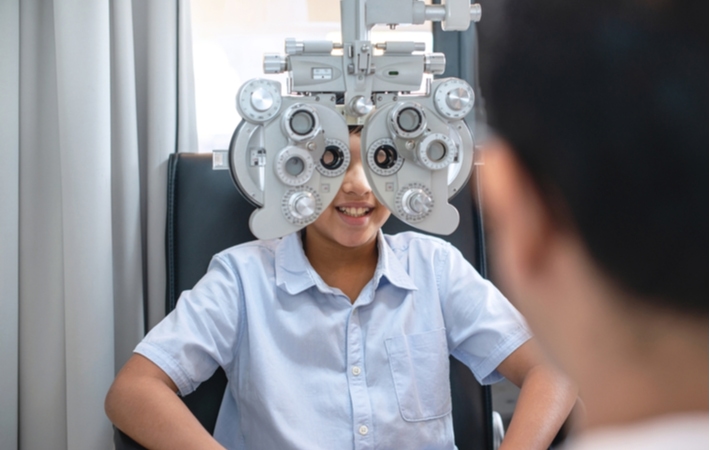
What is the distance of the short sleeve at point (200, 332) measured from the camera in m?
1.03

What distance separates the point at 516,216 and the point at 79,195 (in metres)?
1.11

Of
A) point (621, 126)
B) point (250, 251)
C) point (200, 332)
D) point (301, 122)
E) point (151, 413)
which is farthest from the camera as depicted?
point (250, 251)

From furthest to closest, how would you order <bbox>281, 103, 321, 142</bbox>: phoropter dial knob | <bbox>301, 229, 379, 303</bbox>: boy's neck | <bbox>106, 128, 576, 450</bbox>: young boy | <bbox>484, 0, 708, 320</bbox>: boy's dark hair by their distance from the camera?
<bbox>301, 229, 379, 303</bbox>: boy's neck, <bbox>106, 128, 576, 450</bbox>: young boy, <bbox>281, 103, 321, 142</bbox>: phoropter dial knob, <bbox>484, 0, 708, 320</bbox>: boy's dark hair

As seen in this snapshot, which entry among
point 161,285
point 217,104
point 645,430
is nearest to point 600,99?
point 645,430

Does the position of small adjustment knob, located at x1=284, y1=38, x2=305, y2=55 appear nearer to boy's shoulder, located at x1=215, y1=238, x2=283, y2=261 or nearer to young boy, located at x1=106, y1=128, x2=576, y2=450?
young boy, located at x1=106, y1=128, x2=576, y2=450

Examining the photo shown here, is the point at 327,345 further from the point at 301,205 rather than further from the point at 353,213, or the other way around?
the point at 301,205

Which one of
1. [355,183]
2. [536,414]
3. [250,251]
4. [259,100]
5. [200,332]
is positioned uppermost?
[259,100]

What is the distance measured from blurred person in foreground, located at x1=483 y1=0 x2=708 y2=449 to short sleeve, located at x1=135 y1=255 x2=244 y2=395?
83cm

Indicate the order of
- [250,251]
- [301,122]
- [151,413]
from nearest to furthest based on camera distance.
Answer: [301,122]
[151,413]
[250,251]

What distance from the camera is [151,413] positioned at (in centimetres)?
95

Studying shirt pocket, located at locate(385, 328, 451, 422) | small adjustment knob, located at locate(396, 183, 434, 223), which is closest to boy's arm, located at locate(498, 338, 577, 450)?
shirt pocket, located at locate(385, 328, 451, 422)

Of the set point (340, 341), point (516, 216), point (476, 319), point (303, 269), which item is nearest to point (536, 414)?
point (476, 319)

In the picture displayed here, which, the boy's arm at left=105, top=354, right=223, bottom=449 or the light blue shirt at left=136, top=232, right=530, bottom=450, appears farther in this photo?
the light blue shirt at left=136, top=232, right=530, bottom=450

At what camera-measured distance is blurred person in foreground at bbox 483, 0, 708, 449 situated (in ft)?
0.78
